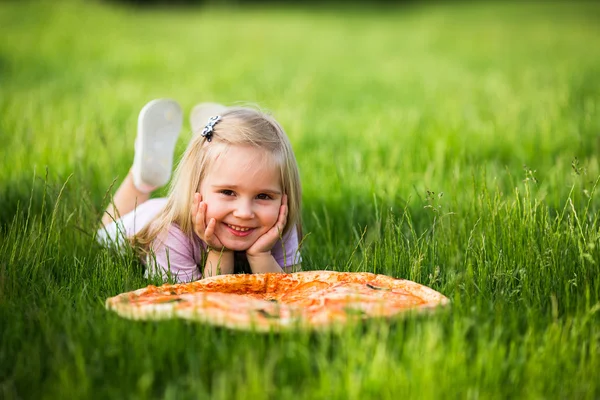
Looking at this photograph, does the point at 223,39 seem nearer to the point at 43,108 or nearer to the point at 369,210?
the point at 43,108

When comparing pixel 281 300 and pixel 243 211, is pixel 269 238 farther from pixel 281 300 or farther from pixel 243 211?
pixel 281 300

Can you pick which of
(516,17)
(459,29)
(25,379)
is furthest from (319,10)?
(25,379)

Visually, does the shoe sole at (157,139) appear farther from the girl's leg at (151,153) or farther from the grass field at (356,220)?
the grass field at (356,220)

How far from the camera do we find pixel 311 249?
9.82 feet

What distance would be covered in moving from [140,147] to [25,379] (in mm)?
1688

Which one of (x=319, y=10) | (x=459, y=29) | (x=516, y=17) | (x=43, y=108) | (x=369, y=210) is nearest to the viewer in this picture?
(x=369, y=210)

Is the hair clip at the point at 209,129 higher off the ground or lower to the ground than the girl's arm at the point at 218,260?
higher

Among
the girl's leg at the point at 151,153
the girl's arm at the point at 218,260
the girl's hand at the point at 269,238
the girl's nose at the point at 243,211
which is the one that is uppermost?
the girl's leg at the point at 151,153

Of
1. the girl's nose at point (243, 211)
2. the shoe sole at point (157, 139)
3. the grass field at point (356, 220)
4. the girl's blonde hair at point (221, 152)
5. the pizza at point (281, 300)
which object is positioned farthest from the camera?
the shoe sole at point (157, 139)

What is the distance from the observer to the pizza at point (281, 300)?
1886mm

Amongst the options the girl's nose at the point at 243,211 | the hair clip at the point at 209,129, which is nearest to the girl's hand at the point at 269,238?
the girl's nose at the point at 243,211

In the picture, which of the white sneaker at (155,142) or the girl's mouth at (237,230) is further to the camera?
the white sneaker at (155,142)

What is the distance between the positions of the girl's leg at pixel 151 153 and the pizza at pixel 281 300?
108 centimetres

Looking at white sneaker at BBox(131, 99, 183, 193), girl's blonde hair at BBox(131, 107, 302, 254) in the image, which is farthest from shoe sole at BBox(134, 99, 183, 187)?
girl's blonde hair at BBox(131, 107, 302, 254)
